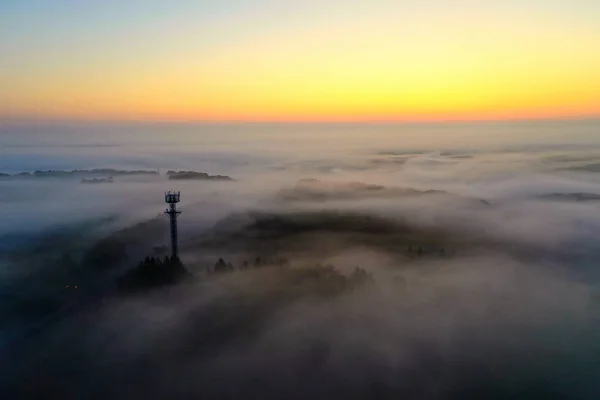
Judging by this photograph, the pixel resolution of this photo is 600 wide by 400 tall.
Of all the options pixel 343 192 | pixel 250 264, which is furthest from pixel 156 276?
pixel 343 192

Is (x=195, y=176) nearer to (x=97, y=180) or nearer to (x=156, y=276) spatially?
(x=97, y=180)

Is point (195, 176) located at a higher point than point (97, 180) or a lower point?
higher

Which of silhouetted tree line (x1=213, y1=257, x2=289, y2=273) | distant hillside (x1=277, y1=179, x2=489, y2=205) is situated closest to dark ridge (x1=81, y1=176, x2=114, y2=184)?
distant hillside (x1=277, y1=179, x2=489, y2=205)

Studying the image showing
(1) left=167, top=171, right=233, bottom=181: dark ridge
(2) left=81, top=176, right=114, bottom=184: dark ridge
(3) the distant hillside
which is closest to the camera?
(3) the distant hillside

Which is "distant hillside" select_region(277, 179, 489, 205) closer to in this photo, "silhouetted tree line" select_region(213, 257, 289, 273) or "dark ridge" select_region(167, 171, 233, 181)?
"dark ridge" select_region(167, 171, 233, 181)

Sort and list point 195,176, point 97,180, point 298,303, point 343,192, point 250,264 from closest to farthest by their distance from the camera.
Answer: point 298,303
point 250,264
point 343,192
point 97,180
point 195,176

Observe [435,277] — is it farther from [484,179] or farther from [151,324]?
[484,179]

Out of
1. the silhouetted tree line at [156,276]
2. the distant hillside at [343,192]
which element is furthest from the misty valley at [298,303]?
the distant hillside at [343,192]

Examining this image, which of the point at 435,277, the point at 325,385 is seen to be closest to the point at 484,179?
the point at 435,277
